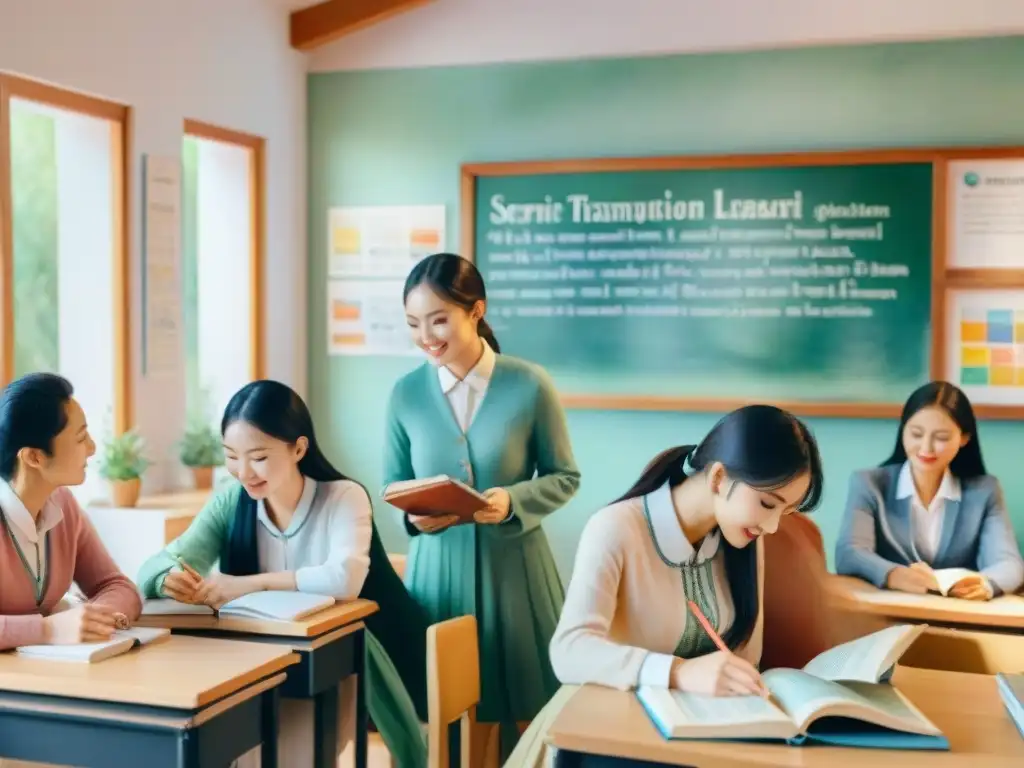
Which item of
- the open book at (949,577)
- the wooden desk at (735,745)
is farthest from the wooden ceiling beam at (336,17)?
the wooden desk at (735,745)

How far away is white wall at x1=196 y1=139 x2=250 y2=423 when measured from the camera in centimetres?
Result: 511

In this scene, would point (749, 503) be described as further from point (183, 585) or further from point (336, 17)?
point (336, 17)

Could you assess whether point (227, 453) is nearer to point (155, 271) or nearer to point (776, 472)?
point (776, 472)

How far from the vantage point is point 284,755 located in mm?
2750

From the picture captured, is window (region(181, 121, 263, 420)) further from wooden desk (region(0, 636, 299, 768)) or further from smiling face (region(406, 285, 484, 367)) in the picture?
wooden desk (region(0, 636, 299, 768))

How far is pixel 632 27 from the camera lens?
5.04m

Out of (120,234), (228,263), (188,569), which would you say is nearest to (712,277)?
(228,263)

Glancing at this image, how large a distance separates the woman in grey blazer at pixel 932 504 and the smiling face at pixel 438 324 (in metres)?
1.34

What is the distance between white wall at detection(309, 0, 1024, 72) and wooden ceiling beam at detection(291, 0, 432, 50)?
12 centimetres

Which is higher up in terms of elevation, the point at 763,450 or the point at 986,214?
the point at 986,214

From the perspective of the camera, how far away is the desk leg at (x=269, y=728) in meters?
2.33

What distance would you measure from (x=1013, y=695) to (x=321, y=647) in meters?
1.41

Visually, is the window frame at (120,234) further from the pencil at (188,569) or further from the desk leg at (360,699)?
the desk leg at (360,699)

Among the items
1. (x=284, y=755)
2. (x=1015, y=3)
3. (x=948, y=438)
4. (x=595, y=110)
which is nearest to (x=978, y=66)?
(x=1015, y=3)
